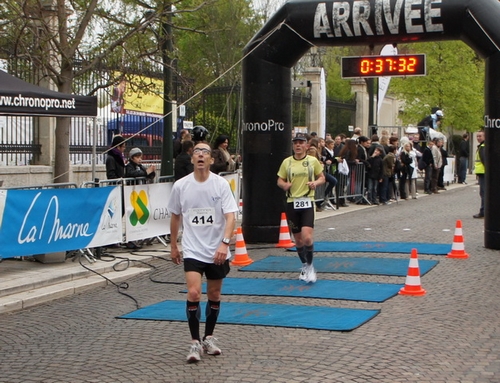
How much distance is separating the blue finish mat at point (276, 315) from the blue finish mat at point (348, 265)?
2.51 m

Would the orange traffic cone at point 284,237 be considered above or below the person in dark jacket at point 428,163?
below

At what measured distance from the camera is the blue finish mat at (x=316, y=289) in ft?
32.7

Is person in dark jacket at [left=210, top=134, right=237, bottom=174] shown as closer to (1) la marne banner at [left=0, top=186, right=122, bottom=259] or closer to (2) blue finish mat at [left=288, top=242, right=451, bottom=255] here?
(2) blue finish mat at [left=288, top=242, right=451, bottom=255]

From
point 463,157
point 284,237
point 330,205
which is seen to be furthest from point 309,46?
point 463,157

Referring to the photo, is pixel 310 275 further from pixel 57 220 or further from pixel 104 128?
pixel 104 128

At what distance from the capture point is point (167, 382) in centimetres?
645

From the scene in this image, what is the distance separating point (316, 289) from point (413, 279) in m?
1.26

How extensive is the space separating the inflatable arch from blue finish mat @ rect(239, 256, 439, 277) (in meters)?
2.07

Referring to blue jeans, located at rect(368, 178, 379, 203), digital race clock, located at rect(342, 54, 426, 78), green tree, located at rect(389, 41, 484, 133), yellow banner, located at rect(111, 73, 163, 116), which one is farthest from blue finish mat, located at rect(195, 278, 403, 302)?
green tree, located at rect(389, 41, 484, 133)

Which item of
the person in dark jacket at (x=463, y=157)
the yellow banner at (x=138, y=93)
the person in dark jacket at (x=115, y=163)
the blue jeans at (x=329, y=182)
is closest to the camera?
the person in dark jacket at (x=115, y=163)

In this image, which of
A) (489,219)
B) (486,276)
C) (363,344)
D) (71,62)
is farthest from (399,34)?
(363,344)

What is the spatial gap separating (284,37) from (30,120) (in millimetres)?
6031

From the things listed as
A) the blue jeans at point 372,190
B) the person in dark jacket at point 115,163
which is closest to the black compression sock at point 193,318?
the person in dark jacket at point 115,163

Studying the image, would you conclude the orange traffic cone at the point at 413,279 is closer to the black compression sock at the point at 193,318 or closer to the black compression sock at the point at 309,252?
the black compression sock at the point at 309,252
